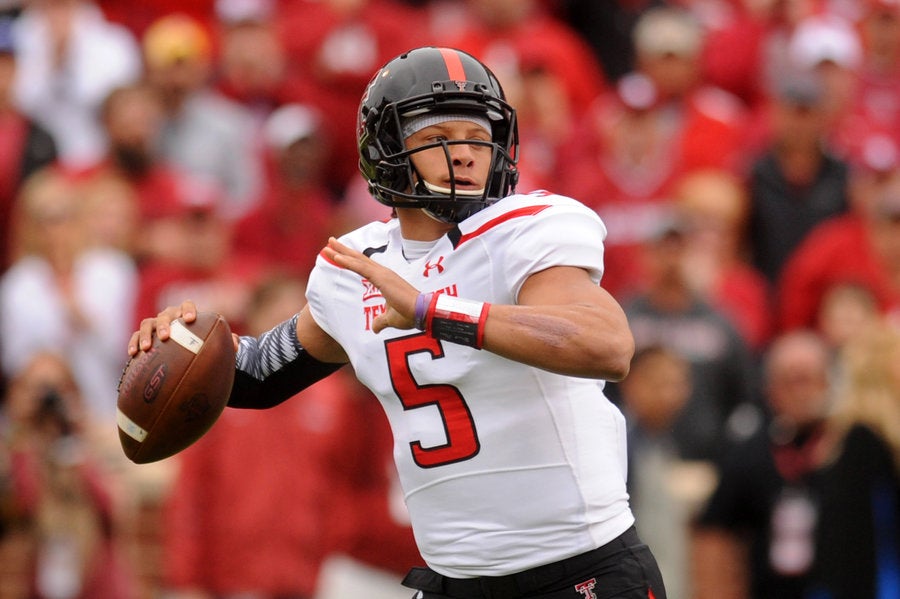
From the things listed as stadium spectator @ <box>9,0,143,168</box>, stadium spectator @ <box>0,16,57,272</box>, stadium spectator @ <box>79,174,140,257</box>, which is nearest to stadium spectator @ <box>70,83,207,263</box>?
stadium spectator @ <box>79,174,140,257</box>

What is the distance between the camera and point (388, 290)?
364 centimetres

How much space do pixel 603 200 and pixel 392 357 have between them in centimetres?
518

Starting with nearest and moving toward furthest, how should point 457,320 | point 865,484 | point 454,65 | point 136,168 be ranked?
point 457,320
point 454,65
point 865,484
point 136,168

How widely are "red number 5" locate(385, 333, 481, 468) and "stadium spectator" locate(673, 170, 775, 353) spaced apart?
4.51 meters

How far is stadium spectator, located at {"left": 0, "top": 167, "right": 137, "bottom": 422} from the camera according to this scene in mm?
8078

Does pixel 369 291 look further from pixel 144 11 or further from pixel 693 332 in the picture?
pixel 144 11

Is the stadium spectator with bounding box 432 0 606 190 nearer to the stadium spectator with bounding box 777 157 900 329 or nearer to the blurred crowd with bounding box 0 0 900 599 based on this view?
the blurred crowd with bounding box 0 0 900 599

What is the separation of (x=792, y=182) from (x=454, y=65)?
534 centimetres

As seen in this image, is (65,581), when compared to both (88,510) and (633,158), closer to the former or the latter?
(88,510)

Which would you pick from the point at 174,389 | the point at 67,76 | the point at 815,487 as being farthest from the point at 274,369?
the point at 67,76

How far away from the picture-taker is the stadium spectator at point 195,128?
364 inches

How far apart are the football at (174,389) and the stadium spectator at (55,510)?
125 inches

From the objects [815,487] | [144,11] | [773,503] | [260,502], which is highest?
[144,11]

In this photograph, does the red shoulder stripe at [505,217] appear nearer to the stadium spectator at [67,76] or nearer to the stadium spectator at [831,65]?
the stadium spectator at [831,65]
